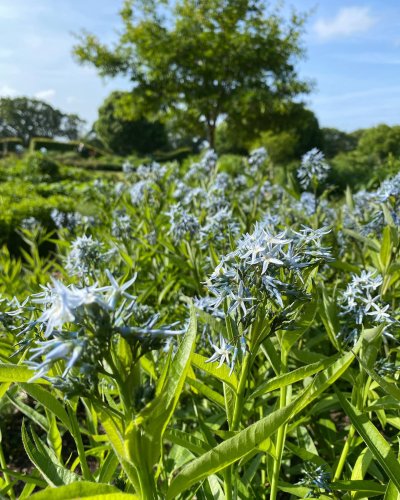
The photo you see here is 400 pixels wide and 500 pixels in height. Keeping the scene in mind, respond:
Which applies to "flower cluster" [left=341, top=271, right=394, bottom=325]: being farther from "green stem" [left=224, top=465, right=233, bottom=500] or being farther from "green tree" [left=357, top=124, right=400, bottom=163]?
"green tree" [left=357, top=124, right=400, bottom=163]

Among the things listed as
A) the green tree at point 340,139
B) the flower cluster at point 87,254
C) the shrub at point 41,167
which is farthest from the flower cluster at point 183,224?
the green tree at point 340,139

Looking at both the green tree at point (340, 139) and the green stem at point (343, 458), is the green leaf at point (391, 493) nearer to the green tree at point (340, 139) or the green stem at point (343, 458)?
the green stem at point (343, 458)

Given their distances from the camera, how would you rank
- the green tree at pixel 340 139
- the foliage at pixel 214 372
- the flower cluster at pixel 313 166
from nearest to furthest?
the foliage at pixel 214 372, the flower cluster at pixel 313 166, the green tree at pixel 340 139

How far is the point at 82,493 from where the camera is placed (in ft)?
3.41

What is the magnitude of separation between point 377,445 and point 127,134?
5588 cm

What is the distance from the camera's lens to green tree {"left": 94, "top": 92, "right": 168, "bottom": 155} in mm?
54344

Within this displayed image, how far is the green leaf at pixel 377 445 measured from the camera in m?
1.45

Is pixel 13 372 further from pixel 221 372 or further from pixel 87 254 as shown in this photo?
pixel 87 254

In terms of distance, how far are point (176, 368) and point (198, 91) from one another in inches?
822

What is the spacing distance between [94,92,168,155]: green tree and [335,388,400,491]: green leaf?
177 ft

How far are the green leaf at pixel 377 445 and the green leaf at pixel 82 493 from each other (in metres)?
0.82

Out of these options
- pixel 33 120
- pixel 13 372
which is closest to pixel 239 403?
pixel 13 372

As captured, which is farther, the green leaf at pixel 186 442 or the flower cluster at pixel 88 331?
the green leaf at pixel 186 442

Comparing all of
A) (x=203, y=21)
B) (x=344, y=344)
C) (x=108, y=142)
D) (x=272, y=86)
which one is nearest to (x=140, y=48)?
(x=203, y=21)
